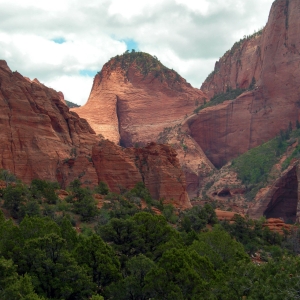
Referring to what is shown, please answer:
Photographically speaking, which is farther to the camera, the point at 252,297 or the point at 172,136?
the point at 172,136

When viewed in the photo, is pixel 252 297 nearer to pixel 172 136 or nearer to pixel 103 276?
pixel 103 276

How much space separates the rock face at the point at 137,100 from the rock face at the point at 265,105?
858 cm

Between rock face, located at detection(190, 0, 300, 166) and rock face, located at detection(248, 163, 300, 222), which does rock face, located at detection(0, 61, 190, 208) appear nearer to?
rock face, located at detection(248, 163, 300, 222)

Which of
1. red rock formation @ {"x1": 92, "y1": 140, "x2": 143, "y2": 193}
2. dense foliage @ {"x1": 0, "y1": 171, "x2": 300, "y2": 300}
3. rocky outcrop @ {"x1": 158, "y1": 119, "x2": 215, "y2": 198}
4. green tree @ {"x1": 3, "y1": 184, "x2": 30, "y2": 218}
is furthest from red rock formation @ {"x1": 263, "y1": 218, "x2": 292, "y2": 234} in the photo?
rocky outcrop @ {"x1": 158, "y1": 119, "x2": 215, "y2": 198}

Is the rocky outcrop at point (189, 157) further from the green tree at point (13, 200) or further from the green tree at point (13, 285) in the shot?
the green tree at point (13, 285)

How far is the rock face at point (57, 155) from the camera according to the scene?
193 ft

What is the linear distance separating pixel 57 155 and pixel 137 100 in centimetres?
5752

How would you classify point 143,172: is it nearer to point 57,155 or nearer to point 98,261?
point 57,155

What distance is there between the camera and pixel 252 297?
24.8 m

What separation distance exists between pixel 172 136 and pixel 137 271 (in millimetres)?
74678

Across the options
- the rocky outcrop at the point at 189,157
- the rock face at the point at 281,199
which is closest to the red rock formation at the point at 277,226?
the rock face at the point at 281,199

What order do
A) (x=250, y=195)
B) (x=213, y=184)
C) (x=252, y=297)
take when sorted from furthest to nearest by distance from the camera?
(x=213, y=184) → (x=250, y=195) → (x=252, y=297)

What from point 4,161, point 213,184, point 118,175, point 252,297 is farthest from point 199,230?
point 213,184

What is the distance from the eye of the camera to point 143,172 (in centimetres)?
6241
